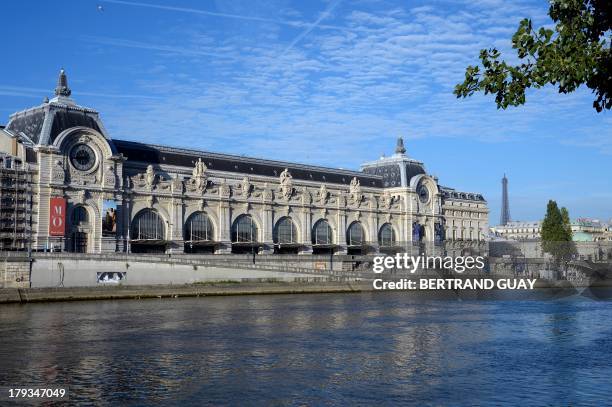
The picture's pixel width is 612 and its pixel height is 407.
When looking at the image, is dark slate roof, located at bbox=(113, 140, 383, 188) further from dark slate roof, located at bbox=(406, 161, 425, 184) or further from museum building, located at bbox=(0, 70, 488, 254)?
dark slate roof, located at bbox=(406, 161, 425, 184)

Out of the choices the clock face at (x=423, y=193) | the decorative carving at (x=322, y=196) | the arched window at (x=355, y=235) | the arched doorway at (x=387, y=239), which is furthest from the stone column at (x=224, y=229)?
the clock face at (x=423, y=193)

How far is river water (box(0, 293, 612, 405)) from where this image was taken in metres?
25.9

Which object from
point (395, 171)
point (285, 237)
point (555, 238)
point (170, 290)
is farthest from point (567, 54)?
point (395, 171)

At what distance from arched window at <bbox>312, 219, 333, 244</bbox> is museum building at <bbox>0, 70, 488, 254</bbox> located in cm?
16

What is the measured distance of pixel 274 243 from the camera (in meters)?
108

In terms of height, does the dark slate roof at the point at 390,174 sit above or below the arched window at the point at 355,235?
above

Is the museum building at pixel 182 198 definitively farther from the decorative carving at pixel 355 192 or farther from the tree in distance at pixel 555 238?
the tree in distance at pixel 555 238

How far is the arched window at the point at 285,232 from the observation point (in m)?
110

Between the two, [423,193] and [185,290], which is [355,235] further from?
[185,290]

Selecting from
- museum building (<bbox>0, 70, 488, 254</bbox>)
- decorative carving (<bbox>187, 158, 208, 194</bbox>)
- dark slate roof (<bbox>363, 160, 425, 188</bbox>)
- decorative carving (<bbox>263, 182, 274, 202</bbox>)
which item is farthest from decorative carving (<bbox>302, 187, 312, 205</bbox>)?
dark slate roof (<bbox>363, 160, 425, 188</bbox>)

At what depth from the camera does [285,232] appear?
111500 millimetres

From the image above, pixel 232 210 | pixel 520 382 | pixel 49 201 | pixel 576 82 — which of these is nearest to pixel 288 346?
pixel 520 382

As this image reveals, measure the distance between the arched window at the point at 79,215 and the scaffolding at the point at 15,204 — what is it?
209 inches

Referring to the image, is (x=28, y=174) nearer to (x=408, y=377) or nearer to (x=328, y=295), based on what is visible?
(x=328, y=295)
